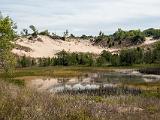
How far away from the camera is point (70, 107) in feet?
37.5

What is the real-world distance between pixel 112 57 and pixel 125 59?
7.06 metres

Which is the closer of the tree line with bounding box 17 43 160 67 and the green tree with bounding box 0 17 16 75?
the green tree with bounding box 0 17 16 75

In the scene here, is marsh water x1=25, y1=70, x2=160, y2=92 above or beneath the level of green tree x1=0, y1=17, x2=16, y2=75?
beneath

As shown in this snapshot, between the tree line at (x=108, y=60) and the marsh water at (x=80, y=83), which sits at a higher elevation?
the tree line at (x=108, y=60)

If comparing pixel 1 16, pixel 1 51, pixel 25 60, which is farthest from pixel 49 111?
pixel 25 60

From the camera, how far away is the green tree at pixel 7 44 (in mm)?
68125

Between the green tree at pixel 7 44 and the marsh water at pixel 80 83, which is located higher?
the green tree at pixel 7 44

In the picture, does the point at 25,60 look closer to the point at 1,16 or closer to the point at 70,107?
the point at 1,16

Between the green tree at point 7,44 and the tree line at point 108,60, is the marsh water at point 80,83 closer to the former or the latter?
the green tree at point 7,44

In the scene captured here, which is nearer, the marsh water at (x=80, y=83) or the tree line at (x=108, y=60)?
the marsh water at (x=80, y=83)

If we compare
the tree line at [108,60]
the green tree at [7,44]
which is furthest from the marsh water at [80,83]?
the tree line at [108,60]

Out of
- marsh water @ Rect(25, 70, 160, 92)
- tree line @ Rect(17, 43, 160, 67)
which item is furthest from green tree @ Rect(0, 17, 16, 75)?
tree line @ Rect(17, 43, 160, 67)

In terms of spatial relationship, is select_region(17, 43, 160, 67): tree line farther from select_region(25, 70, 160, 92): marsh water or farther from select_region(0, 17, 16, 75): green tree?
select_region(0, 17, 16, 75): green tree

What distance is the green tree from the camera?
68125 mm
